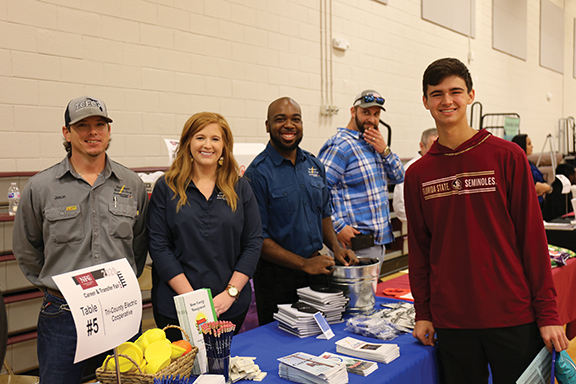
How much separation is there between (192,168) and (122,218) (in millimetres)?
401

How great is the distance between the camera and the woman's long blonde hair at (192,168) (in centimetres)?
215

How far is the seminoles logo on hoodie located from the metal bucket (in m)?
0.58

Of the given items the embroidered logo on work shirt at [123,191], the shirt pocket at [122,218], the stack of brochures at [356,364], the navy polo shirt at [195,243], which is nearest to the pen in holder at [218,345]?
the stack of brochures at [356,364]

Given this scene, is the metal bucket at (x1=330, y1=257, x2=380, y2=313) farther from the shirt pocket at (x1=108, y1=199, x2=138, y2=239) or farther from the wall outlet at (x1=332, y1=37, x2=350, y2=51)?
the wall outlet at (x1=332, y1=37, x2=350, y2=51)

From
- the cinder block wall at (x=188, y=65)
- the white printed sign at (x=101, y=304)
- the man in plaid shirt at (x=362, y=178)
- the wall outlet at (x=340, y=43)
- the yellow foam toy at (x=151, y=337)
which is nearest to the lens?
Result: the white printed sign at (x=101, y=304)

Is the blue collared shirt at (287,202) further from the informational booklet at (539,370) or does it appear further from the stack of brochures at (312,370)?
the informational booklet at (539,370)

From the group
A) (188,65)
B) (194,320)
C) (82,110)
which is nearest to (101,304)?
(194,320)

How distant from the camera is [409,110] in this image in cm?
721

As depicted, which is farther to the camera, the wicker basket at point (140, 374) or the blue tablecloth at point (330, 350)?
the blue tablecloth at point (330, 350)

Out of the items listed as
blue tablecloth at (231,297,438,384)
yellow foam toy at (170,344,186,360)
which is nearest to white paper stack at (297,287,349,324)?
blue tablecloth at (231,297,438,384)

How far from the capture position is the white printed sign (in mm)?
1253

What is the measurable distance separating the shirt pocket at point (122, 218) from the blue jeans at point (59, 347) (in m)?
0.37

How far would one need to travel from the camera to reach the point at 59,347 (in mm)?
2012

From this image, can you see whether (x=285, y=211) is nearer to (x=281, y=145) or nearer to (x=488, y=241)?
(x=281, y=145)
